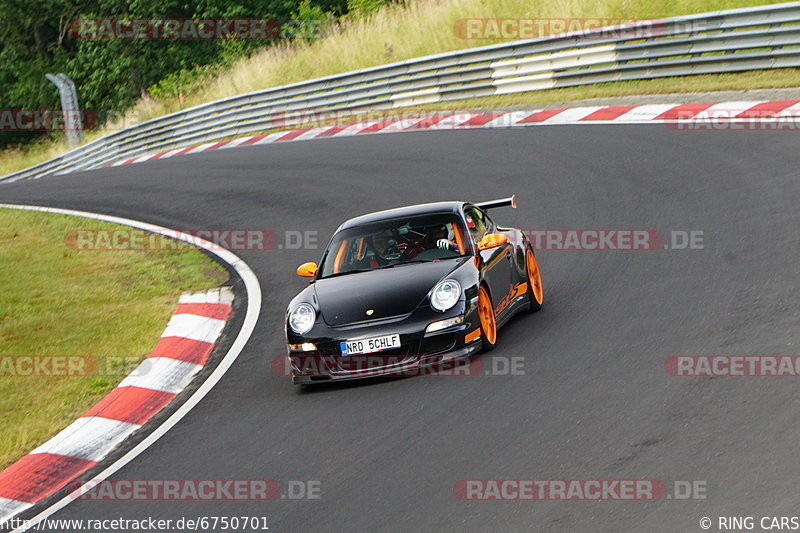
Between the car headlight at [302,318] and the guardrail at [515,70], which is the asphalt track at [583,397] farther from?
the guardrail at [515,70]

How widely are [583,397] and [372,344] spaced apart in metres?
1.86

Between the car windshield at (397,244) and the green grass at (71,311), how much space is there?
2.33 metres

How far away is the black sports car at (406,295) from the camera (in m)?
8.74

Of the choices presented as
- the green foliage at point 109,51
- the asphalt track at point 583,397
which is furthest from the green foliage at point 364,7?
the asphalt track at point 583,397

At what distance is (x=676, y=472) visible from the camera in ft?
19.7

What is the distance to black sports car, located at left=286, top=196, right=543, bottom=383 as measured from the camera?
344 inches

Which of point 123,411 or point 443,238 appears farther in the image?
point 443,238

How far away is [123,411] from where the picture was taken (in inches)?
371

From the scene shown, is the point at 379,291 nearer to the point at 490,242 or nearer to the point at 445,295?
the point at 445,295

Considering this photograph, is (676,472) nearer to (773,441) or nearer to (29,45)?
(773,441)

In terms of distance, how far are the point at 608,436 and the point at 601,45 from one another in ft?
51.6

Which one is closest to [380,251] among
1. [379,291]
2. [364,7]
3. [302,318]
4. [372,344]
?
[379,291]

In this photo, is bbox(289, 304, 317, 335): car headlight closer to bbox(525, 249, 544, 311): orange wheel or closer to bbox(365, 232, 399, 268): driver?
bbox(365, 232, 399, 268): driver

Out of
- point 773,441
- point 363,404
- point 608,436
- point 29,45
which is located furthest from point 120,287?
point 29,45
